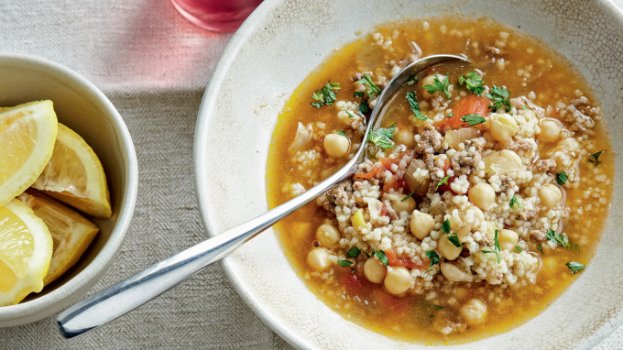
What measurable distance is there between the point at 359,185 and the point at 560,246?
75 centimetres

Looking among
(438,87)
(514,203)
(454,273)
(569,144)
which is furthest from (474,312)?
(438,87)

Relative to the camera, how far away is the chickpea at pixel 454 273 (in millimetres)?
2553

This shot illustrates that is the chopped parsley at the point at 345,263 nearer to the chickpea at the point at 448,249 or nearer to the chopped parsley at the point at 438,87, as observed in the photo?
the chickpea at the point at 448,249

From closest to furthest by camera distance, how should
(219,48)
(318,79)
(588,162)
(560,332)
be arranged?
1. (560,332)
2. (588,162)
3. (318,79)
4. (219,48)

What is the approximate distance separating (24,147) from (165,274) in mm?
647

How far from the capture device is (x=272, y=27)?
9.21 feet

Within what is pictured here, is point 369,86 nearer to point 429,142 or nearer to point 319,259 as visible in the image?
point 429,142

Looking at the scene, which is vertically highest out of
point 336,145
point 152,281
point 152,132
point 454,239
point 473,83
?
point 473,83

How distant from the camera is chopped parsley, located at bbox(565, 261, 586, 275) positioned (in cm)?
264

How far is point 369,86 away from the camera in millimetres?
2879

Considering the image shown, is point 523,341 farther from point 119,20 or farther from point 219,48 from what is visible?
point 119,20

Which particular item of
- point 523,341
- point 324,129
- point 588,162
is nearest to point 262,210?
point 324,129

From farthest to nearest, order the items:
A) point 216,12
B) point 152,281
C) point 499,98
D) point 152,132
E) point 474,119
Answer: point 216,12
point 152,132
point 499,98
point 474,119
point 152,281

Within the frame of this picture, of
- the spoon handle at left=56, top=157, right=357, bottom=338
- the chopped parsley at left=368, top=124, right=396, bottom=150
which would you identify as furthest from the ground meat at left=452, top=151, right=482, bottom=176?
the spoon handle at left=56, top=157, right=357, bottom=338
